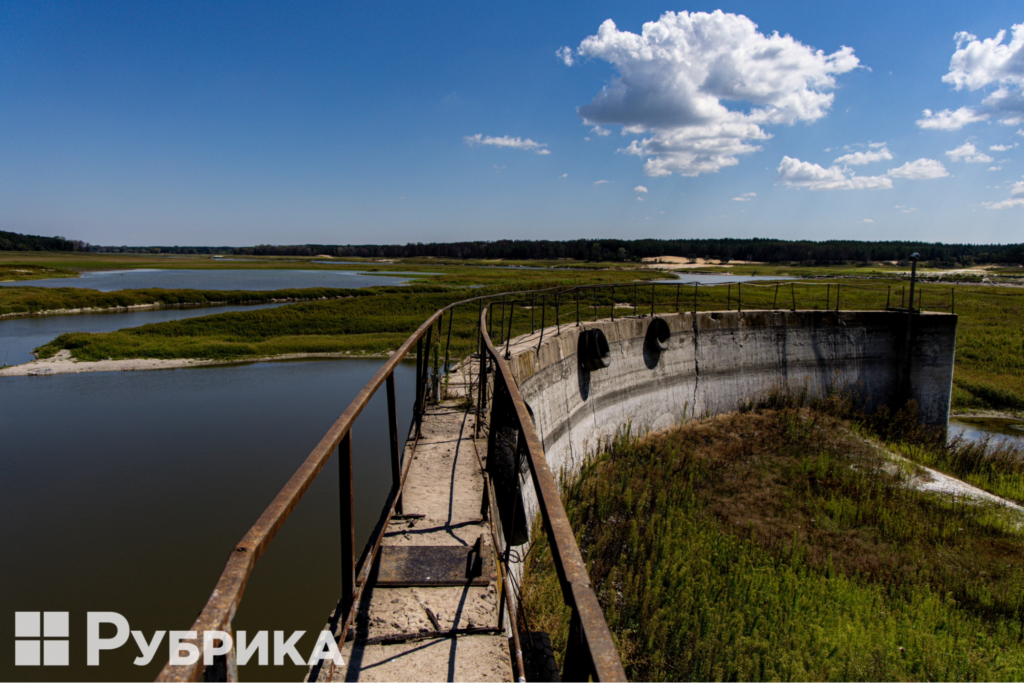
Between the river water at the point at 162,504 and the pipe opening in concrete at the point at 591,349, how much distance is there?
15.2ft

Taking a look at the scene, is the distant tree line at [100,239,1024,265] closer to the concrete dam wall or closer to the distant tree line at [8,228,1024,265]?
the distant tree line at [8,228,1024,265]

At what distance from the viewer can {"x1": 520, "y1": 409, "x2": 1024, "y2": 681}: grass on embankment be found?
6.55 metres

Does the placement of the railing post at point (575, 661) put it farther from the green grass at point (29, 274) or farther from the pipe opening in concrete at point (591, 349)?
the green grass at point (29, 274)

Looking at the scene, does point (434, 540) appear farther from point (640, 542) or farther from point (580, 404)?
point (580, 404)

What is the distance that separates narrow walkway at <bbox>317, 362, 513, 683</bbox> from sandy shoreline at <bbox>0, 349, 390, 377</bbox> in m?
19.3

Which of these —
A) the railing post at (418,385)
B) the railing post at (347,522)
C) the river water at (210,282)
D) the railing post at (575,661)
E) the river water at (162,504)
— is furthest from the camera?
the river water at (210,282)

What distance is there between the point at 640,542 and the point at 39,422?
15.3 metres

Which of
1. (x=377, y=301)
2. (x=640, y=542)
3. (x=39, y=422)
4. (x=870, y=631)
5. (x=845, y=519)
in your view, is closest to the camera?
(x=870, y=631)

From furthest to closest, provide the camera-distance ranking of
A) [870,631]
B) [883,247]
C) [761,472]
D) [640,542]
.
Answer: [883,247] → [761,472] → [640,542] → [870,631]

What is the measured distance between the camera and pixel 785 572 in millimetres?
8602

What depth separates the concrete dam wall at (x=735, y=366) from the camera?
14094mm

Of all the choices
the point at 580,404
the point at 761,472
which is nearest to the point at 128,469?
the point at 580,404

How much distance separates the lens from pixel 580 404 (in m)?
13.8

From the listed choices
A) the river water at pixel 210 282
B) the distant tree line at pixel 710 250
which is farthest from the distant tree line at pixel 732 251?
the river water at pixel 210 282
